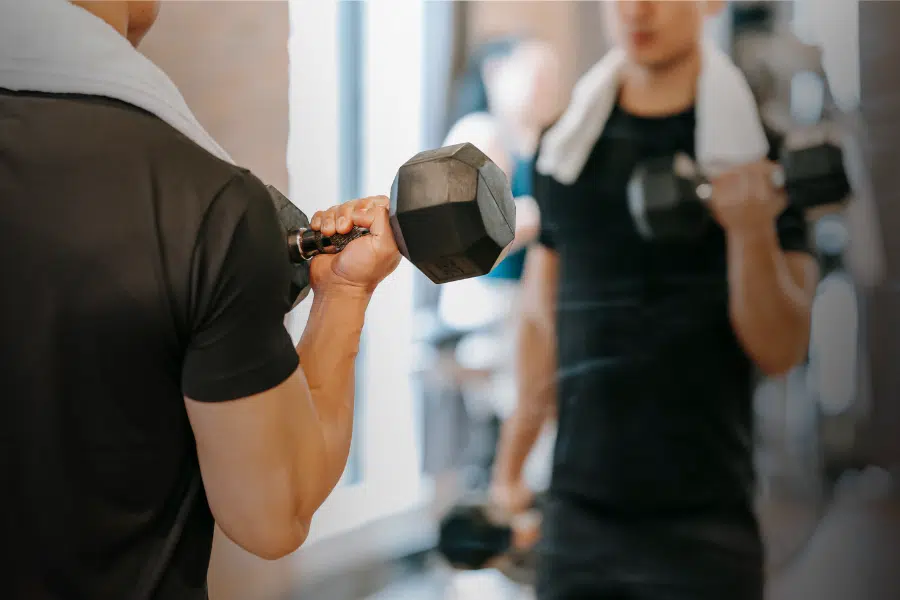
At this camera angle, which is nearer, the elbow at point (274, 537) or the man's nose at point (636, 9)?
the elbow at point (274, 537)

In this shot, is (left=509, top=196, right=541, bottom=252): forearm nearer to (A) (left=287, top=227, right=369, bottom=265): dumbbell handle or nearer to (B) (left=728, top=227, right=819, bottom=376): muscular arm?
(B) (left=728, top=227, right=819, bottom=376): muscular arm

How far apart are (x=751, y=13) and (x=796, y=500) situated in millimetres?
750

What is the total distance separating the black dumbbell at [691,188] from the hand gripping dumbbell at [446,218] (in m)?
0.41

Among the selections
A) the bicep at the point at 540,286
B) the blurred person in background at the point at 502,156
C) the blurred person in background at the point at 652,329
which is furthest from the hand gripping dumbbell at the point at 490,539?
the bicep at the point at 540,286

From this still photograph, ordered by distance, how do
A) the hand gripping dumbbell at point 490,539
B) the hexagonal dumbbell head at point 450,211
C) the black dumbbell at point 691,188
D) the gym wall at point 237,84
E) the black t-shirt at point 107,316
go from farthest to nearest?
1. the gym wall at point 237,84
2. the hand gripping dumbbell at point 490,539
3. the black dumbbell at point 691,188
4. the hexagonal dumbbell head at point 450,211
5. the black t-shirt at point 107,316

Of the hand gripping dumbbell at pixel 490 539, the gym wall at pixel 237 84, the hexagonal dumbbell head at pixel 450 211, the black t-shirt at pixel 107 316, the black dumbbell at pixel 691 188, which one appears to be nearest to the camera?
the black t-shirt at pixel 107 316

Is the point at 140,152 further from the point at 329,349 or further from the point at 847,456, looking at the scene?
the point at 847,456

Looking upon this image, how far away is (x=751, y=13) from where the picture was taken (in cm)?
113

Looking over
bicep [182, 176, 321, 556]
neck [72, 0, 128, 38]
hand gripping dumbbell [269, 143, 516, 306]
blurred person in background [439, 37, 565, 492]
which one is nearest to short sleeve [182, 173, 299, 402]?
bicep [182, 176, 321, 556]

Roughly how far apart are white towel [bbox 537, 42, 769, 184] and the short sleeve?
0.71 m

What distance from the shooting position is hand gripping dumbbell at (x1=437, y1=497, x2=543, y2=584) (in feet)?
4.12

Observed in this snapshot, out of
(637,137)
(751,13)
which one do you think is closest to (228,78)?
(637,137)

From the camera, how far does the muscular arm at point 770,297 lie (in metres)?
1.12

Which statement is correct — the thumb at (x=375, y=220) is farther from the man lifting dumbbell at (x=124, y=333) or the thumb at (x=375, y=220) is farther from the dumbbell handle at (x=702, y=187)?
the dumbbell handle at (x=702, y=187)
